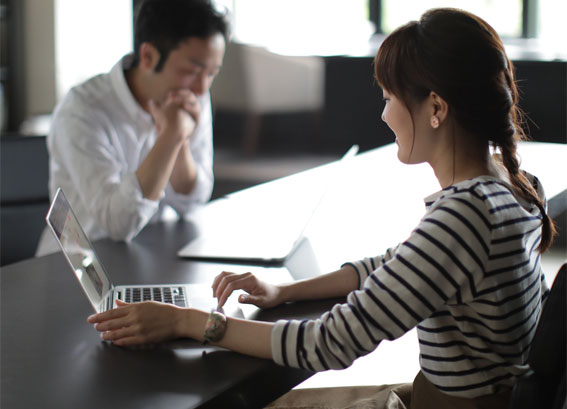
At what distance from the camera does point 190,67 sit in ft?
6.13

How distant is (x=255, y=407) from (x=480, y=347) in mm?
316

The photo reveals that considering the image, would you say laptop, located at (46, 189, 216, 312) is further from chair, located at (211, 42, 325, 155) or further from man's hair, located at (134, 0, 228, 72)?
chair, located at (211, 42, 325, 155)

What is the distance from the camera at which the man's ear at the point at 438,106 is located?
3.26 feet

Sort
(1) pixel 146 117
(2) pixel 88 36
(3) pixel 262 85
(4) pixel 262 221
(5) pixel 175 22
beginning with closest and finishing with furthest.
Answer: (4) pixel 262 221, (5) pixel 175 22, (1) pixel 146 117, (3) pixel 262 85, (2) pixel 88 36

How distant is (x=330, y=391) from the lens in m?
1.27

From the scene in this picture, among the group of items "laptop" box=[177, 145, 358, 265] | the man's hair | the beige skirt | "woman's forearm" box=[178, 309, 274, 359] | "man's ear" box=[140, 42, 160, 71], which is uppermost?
the man's hair

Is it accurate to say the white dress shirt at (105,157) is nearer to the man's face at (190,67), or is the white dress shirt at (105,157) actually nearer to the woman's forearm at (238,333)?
the man's face at (190,67)

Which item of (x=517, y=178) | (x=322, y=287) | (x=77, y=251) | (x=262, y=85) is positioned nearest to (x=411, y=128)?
(x=517, y=178)

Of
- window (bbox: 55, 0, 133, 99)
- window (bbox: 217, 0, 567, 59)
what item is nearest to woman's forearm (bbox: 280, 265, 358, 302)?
window (bbox: 217, 0, 567, 59)

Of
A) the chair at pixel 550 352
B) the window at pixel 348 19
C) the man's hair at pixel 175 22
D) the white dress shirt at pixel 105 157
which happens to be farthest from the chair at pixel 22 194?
the window at pixel 348 19

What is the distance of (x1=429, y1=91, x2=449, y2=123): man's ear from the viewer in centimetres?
99

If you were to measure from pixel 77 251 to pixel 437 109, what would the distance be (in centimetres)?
58

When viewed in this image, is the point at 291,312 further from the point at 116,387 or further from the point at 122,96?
the point at 122,96

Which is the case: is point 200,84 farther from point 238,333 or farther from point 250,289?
point 238,333
